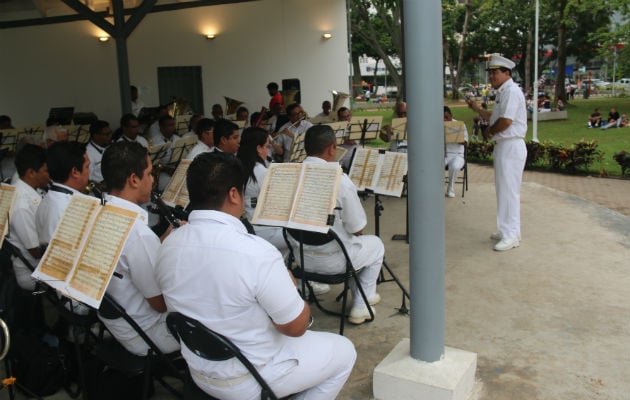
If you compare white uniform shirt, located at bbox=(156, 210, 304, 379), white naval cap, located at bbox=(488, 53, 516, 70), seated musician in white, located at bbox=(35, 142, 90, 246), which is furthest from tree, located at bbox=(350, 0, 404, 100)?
white uniform shirt, located at bbox=(156, 210, 304, 379)

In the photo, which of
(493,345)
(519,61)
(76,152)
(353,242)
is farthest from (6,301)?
(519,61)

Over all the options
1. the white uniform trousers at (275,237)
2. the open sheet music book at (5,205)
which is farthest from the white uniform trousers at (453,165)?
the open sheet music book at (5,205)

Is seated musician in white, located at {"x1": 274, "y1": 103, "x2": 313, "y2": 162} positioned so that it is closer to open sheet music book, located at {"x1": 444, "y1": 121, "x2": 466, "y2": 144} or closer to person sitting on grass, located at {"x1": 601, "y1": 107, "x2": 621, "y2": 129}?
open sheet music book, located at {"x1": 444, "y1": 121, "x2": 466, "y2": 144}

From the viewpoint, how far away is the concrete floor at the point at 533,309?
11.3 ft

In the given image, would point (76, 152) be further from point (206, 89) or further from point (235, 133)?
point (206, 89)

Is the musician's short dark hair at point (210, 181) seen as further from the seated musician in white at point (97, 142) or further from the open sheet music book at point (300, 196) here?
the seated musician in white at point (97, 142)

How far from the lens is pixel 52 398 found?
11.6ft

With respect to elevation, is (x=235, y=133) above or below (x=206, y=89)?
below

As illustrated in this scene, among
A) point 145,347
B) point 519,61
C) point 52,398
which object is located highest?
point 519,61

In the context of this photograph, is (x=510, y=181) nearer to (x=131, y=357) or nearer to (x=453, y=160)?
(x=453, y=160)

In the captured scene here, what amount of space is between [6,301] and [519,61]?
43982 millimetres

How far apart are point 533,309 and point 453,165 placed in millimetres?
4624

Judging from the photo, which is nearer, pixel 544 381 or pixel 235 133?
pixel 544 381

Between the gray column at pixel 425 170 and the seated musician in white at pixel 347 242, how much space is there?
901 mm
